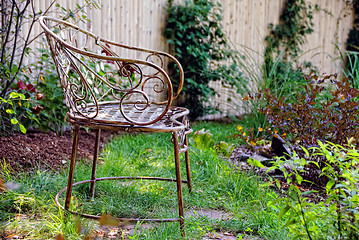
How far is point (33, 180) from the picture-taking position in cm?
236

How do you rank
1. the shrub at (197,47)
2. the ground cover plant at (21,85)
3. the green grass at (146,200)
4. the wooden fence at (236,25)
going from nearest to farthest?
the green grass at (146,200), the ground cover plant at (21,85), the wooden fence at (236,25), the shrub at (197,47)

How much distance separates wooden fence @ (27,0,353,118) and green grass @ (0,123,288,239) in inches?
63.2

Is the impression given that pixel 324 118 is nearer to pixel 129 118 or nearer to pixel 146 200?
pixel 146 200

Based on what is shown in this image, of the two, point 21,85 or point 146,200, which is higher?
point 21,85

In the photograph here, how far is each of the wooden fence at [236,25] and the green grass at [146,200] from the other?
5.27ft

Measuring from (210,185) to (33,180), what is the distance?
1080 millimetres

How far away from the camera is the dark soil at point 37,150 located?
108 inches

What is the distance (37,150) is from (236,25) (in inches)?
161

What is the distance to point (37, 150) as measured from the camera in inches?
118

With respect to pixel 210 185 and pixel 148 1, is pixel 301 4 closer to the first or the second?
pixel 148 1

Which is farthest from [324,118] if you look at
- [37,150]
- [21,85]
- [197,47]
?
[197,47]

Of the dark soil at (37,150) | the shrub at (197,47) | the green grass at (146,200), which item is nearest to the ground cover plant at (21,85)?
the dark soil at (37,150)

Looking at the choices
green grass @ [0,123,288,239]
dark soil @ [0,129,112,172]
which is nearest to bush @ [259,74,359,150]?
green grass @ [0,123,288,239]

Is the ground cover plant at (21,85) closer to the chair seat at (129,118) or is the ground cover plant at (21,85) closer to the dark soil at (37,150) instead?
the dark soil at (37,150)
